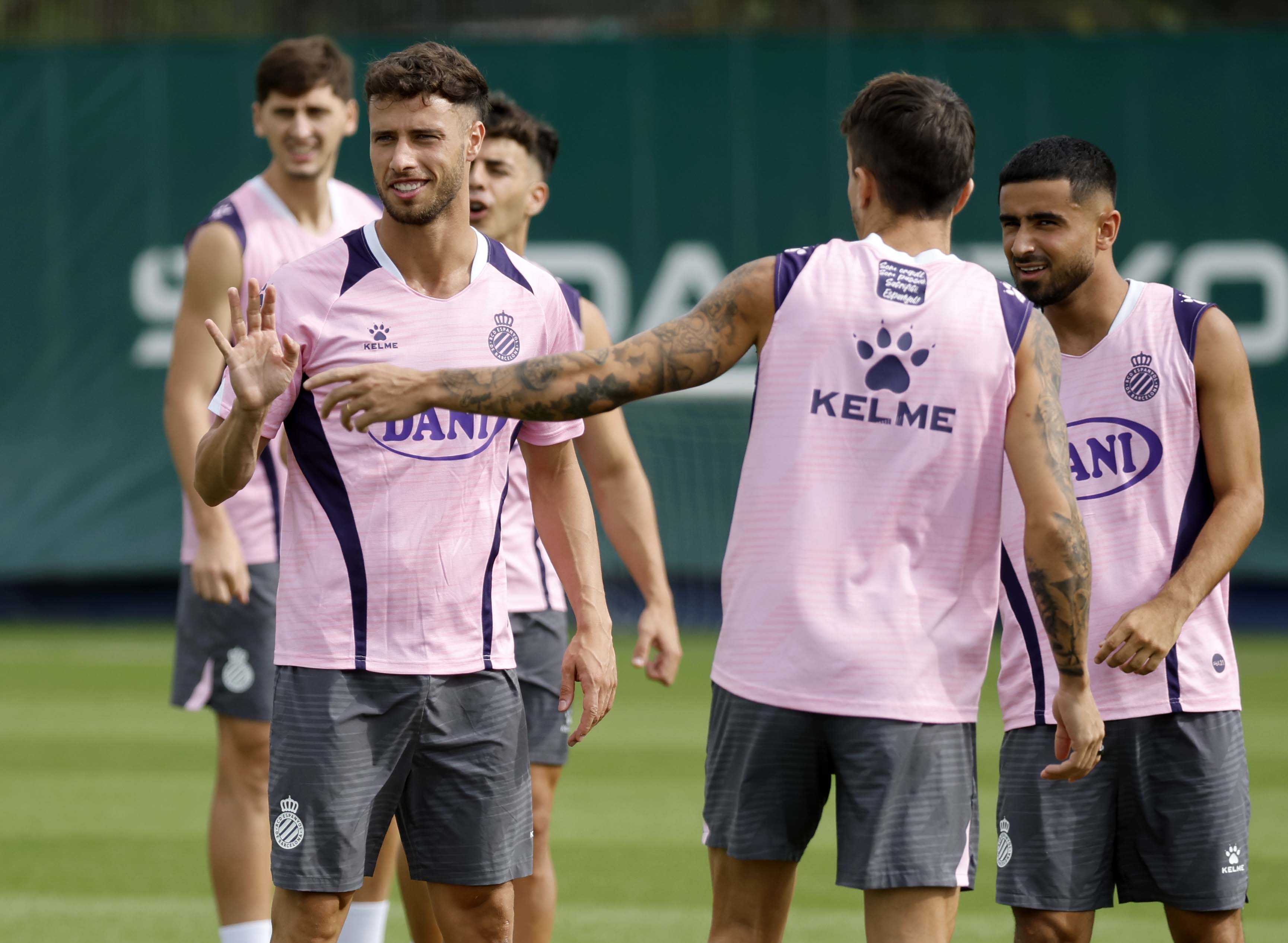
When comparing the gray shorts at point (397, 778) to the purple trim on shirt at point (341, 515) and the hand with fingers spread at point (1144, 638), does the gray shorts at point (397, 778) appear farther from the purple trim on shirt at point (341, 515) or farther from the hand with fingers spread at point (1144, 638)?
the hand with fingers spread at point (1144, 638)

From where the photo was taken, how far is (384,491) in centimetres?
379

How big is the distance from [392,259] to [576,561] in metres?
0.88

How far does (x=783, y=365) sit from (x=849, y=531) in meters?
0.38

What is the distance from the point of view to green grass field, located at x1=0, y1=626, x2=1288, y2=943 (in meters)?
6.29

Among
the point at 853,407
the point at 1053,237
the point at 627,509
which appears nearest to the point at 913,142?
the point at 853,407

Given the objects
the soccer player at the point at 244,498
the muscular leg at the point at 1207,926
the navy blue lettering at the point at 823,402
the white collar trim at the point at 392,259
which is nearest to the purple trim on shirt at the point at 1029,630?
the muscular leg at the point at 1207,926

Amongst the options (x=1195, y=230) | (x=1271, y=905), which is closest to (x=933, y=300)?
(x=1271, y=905)

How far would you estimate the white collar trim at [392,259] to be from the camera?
3.91 metres

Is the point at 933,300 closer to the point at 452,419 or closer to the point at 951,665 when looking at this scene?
the point at 951,665

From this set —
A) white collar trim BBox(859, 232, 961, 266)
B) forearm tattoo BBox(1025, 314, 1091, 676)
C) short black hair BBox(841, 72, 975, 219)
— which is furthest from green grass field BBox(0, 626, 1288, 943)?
short black hair BBox(841, 72, 975, 219)

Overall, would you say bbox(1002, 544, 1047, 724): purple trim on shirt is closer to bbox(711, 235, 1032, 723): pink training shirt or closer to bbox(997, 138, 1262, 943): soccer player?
bbox(997, 138, 1262, 943): soccer player

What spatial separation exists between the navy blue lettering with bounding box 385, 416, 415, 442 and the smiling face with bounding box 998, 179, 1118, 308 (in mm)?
1617

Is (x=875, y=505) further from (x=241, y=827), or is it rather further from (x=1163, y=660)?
(x=241, y=827)

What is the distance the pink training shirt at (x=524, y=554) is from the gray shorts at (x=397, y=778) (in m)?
1.17
